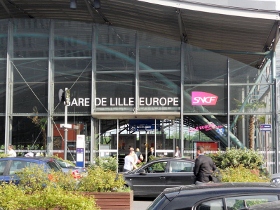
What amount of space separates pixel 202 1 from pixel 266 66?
4848 mm

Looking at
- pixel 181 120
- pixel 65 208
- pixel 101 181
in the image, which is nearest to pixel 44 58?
pixel 181 120

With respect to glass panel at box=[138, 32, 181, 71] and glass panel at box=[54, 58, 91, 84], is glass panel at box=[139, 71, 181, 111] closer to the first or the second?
glass panel at box=[138, 32, 181, 71]

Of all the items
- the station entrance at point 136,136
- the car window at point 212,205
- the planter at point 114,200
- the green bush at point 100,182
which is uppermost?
the station entrance at point 136,136

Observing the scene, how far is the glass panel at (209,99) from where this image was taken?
25.2m

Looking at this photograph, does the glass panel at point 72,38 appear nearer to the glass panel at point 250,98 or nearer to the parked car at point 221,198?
the glass panel at point 250,98

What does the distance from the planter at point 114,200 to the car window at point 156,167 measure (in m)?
3.99

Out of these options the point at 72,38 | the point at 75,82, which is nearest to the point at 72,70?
the point at 75,82

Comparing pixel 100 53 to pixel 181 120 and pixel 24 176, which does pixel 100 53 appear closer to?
pixel 181 120

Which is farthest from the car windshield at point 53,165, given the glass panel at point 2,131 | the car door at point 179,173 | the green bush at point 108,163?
the glass panel at point 2,131

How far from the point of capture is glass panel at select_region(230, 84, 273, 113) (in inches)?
975

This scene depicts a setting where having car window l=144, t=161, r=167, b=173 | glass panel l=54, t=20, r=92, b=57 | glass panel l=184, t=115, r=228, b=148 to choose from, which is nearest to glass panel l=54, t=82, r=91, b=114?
glass panel l=54, t=20, r=92, b=57

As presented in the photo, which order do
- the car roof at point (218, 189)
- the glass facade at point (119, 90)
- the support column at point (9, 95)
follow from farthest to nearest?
the support column at point (9, 95), the glass facade at point (119, 90), the car roof at point (218, 189)

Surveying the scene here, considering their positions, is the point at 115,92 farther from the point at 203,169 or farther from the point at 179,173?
the point at 203,169

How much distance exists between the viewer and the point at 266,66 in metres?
25.1
